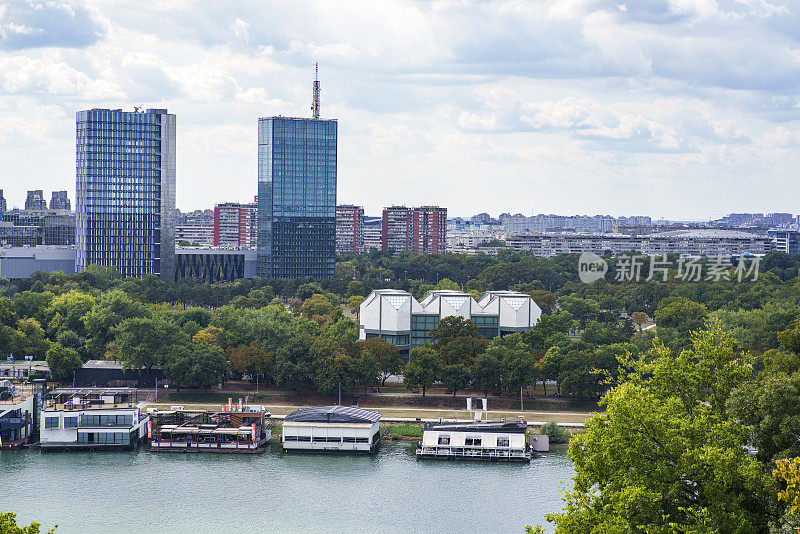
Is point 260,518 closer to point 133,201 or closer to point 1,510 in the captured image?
point 1,510

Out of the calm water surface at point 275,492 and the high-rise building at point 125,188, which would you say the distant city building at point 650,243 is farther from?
the calm water surface at point 275,492

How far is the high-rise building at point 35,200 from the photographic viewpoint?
15725 centimetres

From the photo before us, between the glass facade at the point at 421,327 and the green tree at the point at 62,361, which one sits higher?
the glass facade at the point at 421,327

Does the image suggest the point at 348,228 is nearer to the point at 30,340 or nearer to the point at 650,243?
the point at 650,243

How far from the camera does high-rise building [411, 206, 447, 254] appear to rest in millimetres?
130125

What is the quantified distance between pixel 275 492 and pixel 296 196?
178ft

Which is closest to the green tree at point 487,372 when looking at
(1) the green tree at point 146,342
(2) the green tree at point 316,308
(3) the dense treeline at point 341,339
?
(3) the dense treeline at point 341,339

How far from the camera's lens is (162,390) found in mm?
42438

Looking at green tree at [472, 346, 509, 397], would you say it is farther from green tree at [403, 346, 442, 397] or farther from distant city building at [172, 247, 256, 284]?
distant city building at [172, 247, 256, 284]

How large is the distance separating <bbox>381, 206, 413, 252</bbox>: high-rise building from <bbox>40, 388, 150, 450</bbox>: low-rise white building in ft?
313

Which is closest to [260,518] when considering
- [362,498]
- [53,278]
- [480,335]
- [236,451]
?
[362,498]

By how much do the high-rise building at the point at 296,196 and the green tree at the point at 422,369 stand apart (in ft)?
138

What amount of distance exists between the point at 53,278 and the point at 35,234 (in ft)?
97.4

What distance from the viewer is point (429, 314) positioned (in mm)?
49531
